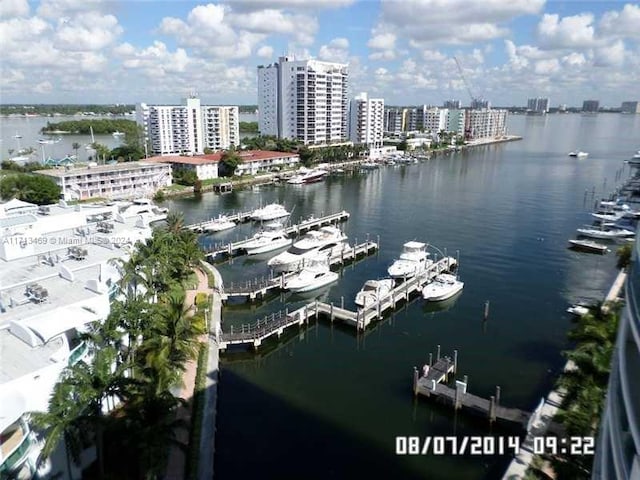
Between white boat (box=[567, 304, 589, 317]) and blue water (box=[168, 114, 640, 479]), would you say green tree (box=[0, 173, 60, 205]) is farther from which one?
white boat (box=[567, 304, 589, 317])

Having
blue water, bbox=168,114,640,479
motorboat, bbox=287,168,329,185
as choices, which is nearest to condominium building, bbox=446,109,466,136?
motorboat, bbox=287,168,329,185

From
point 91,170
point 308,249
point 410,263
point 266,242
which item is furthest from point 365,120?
point 410,263

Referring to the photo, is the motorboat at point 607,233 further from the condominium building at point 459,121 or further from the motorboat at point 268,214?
the condominium building at point 459,121

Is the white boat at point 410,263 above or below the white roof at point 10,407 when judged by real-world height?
below

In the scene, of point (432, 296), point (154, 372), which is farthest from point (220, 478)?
point (432, 296)

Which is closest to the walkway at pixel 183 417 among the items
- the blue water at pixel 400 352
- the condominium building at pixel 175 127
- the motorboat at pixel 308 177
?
the blue water at pixel 400 352

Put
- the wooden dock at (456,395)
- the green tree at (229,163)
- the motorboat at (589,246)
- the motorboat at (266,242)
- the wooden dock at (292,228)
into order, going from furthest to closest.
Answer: the green tree at (229,163)
the motorboat at (589,246)
the motorboat at (266,242)
the wooden dock at (292,228)
the wooden dock at (456,395)
